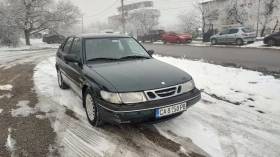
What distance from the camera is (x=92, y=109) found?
11.4 feet

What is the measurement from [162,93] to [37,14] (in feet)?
83.7

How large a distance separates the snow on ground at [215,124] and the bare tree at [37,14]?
2141cm

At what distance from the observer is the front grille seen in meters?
2.93

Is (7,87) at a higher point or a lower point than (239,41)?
lower

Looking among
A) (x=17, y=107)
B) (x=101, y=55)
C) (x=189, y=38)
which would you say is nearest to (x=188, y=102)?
(x=101, y=55)

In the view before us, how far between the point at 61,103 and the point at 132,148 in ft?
8.08

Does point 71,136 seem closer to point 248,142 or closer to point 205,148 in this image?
point 205,148

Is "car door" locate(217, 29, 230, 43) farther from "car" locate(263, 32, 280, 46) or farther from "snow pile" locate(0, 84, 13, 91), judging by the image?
"snow pile" locate(0, 84, 13, 91)

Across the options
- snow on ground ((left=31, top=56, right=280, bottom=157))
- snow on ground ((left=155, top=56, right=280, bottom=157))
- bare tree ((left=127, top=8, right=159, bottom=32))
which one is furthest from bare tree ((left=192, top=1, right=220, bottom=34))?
snow on ground ((left=31, top=56, right=280, bottom=157))

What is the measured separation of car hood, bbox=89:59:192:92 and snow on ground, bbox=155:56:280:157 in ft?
2.62

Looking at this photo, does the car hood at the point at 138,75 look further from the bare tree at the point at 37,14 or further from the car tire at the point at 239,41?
the bare tree at the point at 37,14

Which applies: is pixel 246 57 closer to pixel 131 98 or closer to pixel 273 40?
pixel 273 40

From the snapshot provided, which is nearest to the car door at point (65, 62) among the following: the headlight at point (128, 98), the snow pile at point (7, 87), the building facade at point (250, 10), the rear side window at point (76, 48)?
the rear side window at point (76, 48)

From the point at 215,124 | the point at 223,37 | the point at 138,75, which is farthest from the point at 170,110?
the point at 223,37
